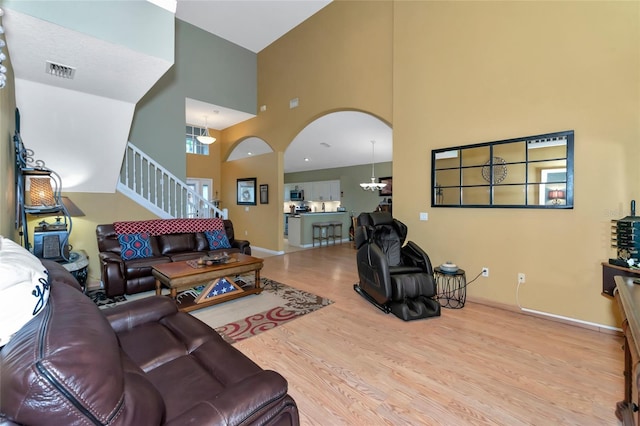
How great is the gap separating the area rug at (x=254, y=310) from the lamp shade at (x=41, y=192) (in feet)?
4.37

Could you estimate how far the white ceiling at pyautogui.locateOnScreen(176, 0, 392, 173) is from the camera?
5547 mm

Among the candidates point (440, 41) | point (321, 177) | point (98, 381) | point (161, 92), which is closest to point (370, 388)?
point (98, 381)

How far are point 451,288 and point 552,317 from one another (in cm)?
105

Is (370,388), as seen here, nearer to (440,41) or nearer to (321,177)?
(440,41)

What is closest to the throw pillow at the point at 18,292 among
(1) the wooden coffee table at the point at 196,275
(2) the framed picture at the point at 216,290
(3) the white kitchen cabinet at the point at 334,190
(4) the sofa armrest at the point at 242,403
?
(4) the sofa armrest at the point at 242,403

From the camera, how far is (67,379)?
70cm

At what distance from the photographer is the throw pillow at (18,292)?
0.82 m

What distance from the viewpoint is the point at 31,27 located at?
2.37 m

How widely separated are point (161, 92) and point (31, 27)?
3518mm

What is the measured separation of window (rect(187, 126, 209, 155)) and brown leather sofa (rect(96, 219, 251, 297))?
415 cm

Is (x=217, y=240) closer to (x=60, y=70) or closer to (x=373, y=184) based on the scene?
(x=60, y=70)

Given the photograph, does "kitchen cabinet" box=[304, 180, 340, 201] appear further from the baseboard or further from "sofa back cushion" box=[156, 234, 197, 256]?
the baseboard

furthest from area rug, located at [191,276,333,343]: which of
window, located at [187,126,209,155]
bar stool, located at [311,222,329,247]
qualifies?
window, located at [187,126,209,155]

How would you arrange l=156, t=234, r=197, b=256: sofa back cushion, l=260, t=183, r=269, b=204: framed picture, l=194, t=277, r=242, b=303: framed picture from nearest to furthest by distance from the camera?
1. l=194, t=277, r=242, b=303: framed picture
2. l=156, t=234, r=197, b=256: sofa back cushion
3. l=260, t=183, r=269, b=204: framed picture
